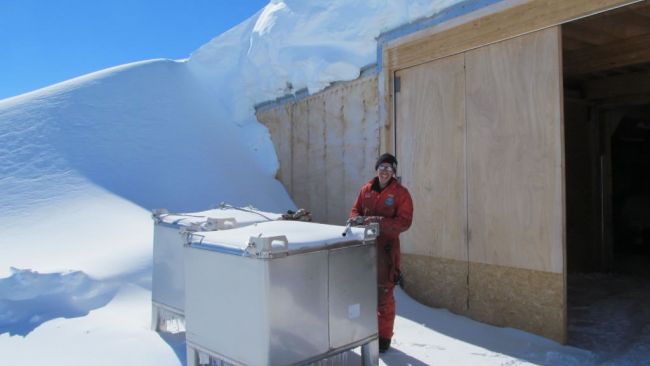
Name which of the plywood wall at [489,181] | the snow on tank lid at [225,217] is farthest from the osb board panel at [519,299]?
the snow on tank lid at [225,217]

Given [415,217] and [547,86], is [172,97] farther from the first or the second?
[547,86]

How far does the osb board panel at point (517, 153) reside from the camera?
438cm

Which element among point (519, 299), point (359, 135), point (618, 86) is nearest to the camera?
point (519, 299)

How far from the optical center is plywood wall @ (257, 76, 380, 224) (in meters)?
6.90

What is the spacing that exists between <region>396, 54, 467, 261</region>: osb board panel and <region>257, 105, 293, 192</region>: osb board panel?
330cm

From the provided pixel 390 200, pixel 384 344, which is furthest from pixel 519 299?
pixel 390 200

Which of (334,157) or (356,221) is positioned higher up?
(334,157)

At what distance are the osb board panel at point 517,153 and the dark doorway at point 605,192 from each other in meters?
0.91

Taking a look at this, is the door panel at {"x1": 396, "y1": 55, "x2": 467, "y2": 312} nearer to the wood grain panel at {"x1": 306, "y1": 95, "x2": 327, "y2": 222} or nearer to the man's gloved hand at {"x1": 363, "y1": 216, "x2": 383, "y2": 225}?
the man's gloved hand at {"x1": 363, "y1": 216, "x2": 383, "y2": 225}

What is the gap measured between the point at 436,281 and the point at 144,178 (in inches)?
198

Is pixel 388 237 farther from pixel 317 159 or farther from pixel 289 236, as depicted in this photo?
pixel 317 159

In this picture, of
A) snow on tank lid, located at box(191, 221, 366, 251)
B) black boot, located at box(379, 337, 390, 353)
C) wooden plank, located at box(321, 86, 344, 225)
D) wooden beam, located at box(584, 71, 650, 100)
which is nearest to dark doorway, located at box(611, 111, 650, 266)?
wooden beam, located at box(584, 71, 650, 100)

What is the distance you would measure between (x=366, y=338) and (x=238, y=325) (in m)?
0.96

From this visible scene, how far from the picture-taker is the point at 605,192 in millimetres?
8266
